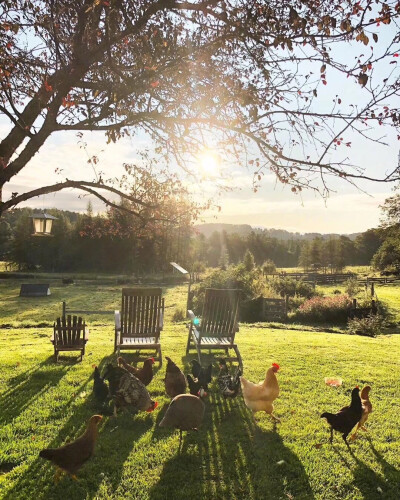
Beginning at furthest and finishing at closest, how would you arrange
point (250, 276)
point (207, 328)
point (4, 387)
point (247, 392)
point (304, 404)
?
point (250, 276), point (207, 328), point (4, 387), point (304, 404), point (247, 392)

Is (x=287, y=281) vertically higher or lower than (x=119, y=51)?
lower

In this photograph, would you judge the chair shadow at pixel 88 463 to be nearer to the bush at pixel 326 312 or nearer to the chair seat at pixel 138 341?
the chair seat at pixel 138 341

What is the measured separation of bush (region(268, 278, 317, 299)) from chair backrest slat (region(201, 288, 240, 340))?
49.0 ft

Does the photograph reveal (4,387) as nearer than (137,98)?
No

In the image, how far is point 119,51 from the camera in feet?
16.0

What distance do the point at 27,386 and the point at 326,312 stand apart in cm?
1466

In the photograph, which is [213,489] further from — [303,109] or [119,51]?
[119,51]

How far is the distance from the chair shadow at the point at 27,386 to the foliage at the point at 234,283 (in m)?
11.8

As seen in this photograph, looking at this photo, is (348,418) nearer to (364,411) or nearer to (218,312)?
(364,411)

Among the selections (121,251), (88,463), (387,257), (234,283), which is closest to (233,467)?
(88,463)

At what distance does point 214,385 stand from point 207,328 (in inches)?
46.6

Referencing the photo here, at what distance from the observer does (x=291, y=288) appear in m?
22.0

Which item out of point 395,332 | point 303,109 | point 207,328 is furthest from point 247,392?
point 395,332

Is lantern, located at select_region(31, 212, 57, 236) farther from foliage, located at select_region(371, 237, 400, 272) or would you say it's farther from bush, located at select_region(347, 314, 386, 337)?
foliage, located at select_region(371, 237, 400, 272)
